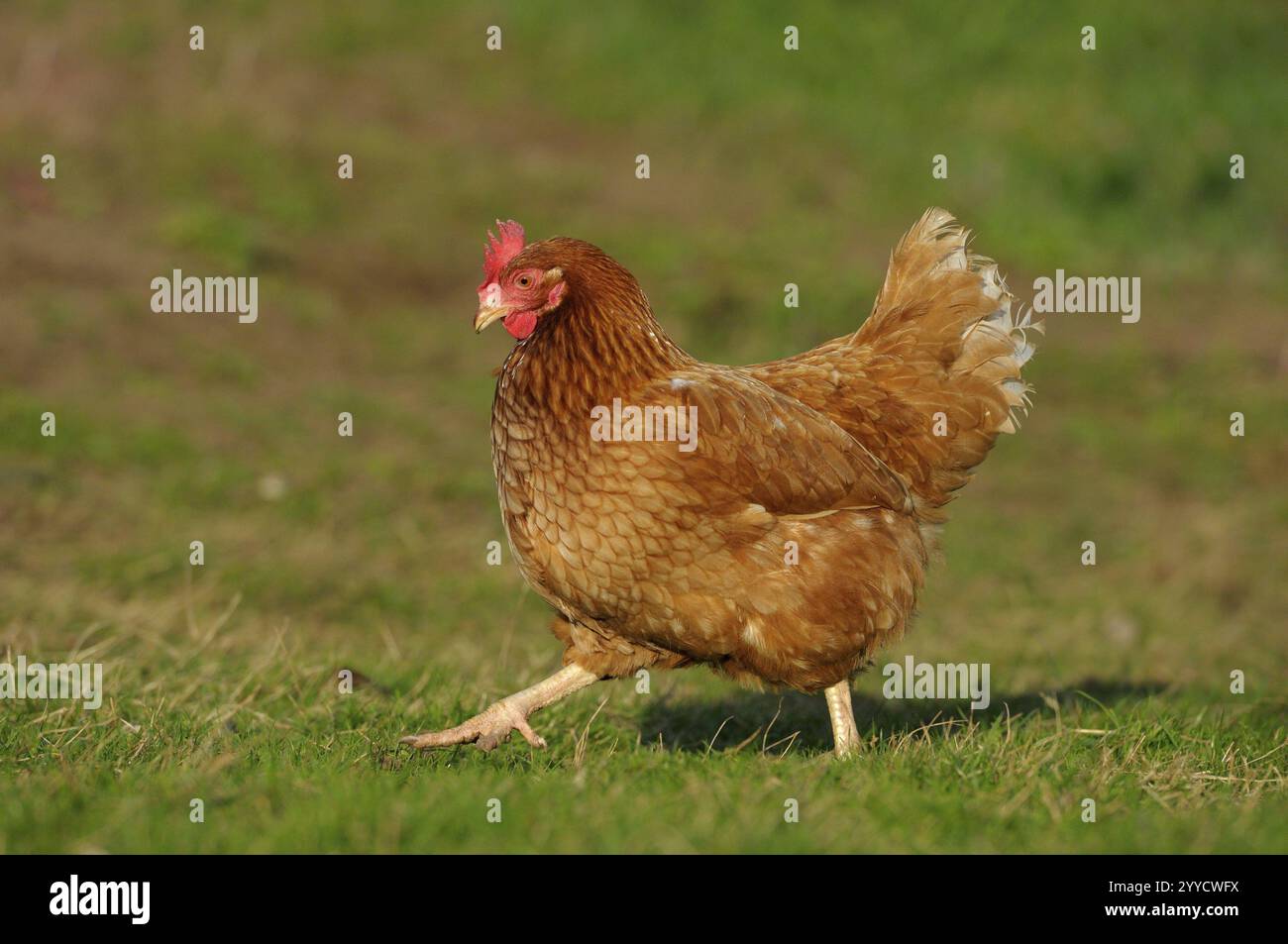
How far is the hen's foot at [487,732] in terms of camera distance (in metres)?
5.04

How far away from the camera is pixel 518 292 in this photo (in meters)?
5.32

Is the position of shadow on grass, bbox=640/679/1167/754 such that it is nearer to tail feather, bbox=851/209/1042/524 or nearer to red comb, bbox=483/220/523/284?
tail feather, bbox=851/209/1042/524

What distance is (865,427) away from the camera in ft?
19.6

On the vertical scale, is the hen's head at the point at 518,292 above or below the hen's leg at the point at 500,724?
above

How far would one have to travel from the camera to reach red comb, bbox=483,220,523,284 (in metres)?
5.45

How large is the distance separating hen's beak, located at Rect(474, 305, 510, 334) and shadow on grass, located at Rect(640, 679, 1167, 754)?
5.81ft

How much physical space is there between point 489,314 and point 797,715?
2.48 m

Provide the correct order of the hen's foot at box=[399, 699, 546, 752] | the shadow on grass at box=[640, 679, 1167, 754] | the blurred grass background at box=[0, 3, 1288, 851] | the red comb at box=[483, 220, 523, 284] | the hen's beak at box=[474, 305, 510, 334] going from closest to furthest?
the blurred grass background at box=[0, 3, 1288, 851] → the hen's foot at box=[399, 699, 546, 752] → the hen's beak at box=[474, 305, 510, 334] → the red comb at box=[483, 220, 523, 284] → the shadow on grass at box=[640, 679, 1167, 754]

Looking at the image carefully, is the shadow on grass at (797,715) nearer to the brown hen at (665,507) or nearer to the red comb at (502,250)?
the brown hen at (665,507)

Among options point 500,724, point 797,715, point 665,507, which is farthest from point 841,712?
point 500,724

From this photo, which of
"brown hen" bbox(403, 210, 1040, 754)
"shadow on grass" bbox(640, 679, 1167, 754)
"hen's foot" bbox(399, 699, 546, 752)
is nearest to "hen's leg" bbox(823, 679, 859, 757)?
"brown hen" bbox(403, 210, 1040, 754)

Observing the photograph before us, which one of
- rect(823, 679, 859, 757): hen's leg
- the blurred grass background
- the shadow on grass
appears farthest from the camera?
the shadow on grass

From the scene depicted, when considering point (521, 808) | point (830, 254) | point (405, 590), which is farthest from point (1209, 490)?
point (521, 808)

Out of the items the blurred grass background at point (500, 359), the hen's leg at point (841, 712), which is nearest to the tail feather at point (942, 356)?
the hen's leg at point (841, 712)
